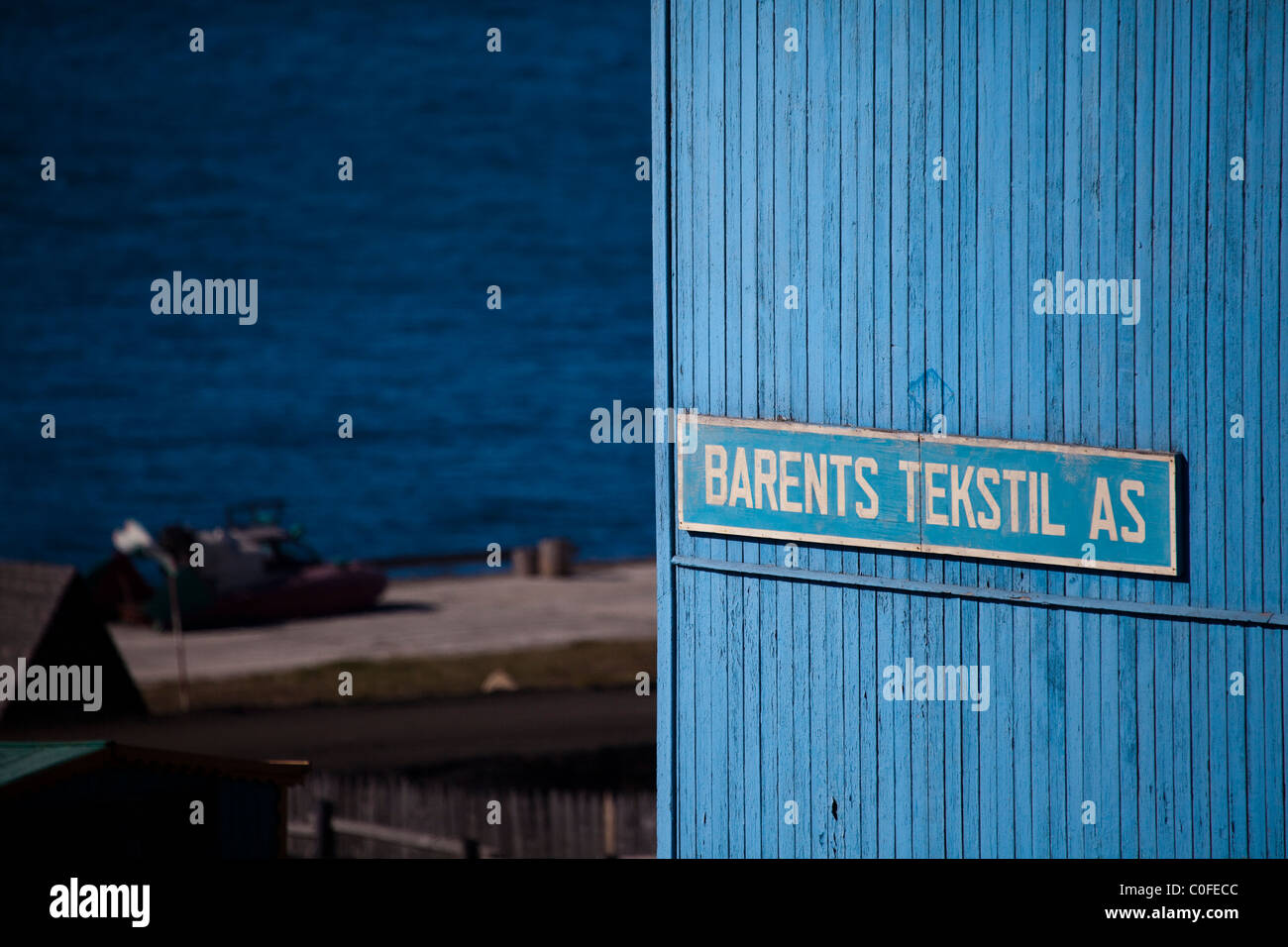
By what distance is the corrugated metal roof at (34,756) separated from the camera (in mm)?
9570

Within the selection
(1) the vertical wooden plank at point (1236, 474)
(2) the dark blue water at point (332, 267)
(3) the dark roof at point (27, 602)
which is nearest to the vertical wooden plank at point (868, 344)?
(1) the vertical wooden plank at point (1236, 474)

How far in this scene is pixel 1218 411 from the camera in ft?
32.0

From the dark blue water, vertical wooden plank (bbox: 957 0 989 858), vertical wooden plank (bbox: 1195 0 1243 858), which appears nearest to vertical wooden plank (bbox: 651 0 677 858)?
vertical wooden plank (bbox: 957 0 989 858)

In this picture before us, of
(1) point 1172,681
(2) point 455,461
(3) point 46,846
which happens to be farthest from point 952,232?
(2) point 455,461

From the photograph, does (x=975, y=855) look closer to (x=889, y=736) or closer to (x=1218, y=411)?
(x=889, y=736)

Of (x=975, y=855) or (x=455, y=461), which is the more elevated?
(x=455, y=461)

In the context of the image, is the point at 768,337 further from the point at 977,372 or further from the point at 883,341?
the point at 977,372

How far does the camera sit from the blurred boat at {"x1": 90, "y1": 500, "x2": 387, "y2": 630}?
121 ft

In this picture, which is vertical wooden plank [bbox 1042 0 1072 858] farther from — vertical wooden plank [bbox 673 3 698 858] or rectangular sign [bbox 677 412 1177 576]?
vertical wooden plank [bbox 673 3 698 858]

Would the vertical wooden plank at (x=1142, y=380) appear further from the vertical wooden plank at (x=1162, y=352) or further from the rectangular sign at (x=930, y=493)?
the rectangular sign at (x=930, y=493)

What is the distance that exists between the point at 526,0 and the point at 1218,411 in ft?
404

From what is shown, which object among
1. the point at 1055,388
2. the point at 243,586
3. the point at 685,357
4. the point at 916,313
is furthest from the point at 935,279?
the point at 243,586

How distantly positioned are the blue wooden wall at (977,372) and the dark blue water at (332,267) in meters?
62.2

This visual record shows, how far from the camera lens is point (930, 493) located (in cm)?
1088
